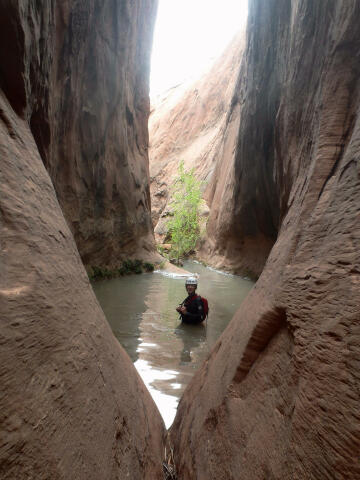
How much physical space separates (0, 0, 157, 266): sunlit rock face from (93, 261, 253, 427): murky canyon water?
2.83 meters

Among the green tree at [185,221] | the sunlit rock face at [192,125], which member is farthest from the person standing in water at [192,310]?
the sunlit rock face at [192,125]

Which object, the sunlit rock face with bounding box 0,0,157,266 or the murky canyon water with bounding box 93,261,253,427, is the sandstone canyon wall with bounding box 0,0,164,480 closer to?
the sunlit rock face with bounding box 0,0,157,266

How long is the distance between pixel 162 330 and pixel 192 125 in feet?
125

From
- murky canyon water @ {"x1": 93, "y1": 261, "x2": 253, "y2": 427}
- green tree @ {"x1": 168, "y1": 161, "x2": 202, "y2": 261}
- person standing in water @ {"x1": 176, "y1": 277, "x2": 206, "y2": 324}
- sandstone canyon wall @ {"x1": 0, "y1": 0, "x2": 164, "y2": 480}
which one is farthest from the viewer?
green tree @ {"x1": 168, "y1": 161, "x2": 202, "y2": 261}

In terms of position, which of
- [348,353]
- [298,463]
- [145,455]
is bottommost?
[145,455]

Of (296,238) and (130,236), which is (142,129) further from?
(296,238)

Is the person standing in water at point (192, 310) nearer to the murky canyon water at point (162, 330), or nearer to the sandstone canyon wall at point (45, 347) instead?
the murky canyon water at point (162, 330)

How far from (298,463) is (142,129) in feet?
53.0

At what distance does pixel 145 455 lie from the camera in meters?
1.90

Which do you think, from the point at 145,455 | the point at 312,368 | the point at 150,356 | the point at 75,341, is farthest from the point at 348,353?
the point at 150,356

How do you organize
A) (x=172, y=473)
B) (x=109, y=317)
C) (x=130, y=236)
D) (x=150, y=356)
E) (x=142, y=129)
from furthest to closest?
(x=142, y=129) < (x=130, y=236) < (x=109, y=317) < (x=150, y=356) < (x=172, y=473)

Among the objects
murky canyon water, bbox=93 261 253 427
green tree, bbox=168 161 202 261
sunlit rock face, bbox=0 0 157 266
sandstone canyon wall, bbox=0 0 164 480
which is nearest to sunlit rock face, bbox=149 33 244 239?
green tree, bbox=168 161 202 261

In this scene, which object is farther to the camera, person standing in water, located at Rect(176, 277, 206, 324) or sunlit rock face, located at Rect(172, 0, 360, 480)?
person standing in water, located at Rect(176, 277, 206, 324)

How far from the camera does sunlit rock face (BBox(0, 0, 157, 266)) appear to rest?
3.62 m
